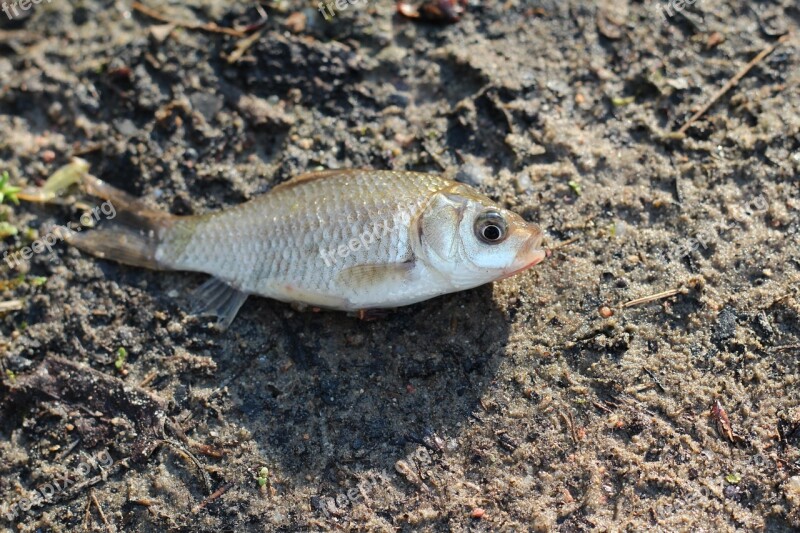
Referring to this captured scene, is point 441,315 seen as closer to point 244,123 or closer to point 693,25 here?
point 244,123

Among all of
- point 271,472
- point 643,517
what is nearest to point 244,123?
point 271,472

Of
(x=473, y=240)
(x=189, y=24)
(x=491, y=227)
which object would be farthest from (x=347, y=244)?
(x=189, y=24)

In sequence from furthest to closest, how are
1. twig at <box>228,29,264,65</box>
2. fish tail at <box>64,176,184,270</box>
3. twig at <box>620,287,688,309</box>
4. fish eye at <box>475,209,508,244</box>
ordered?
twig at <box>228,29,264,65</box> → fish tail at <box>64,176,184,270</box> → twig at <box>620,287,688,309</box> → fish eye at <box>475,209,508,244</box>

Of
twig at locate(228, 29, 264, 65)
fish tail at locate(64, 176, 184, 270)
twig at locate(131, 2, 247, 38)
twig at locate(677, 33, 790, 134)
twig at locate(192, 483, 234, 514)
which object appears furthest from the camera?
twig at locate(131, 2, 247, 38)

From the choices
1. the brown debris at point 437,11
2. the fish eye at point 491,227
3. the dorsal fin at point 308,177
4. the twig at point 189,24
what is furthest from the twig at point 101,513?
the brown debris at point 437,11

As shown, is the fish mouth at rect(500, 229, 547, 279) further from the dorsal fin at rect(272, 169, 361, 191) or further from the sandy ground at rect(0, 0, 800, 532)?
the dorsal fin at rect(272, 169, 361, 191)

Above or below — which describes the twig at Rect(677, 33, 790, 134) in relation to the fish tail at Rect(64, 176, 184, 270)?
above

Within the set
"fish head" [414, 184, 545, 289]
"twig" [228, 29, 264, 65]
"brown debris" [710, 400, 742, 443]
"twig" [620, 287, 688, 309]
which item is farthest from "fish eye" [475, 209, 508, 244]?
"twig" [228, 29, 264, 65]
